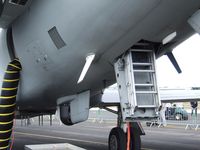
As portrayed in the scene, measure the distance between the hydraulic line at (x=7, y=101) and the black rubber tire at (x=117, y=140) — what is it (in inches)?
87.9

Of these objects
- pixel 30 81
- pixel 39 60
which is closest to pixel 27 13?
pixel 39 60

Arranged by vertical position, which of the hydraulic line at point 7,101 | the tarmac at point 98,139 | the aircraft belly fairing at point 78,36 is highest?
the aircraft belly fairing at point 78,36

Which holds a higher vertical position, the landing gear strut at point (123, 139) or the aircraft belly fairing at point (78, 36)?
the aircraft belly fairing at point (78, 36)

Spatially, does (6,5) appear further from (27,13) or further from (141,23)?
(141,23)

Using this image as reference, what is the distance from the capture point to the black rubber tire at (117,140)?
25.2 feet

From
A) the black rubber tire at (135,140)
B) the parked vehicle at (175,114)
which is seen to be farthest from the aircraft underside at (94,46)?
the parked vehicle at (175,114)

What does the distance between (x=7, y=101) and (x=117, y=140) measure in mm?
2501

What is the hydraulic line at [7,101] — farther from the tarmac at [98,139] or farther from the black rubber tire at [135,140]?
the tarmac at [98,139]

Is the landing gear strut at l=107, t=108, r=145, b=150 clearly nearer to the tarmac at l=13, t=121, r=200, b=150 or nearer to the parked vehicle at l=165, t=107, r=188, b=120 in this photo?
the tarmac at l=13, t=121, r=200, b=150

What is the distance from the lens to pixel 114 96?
38.0 feet

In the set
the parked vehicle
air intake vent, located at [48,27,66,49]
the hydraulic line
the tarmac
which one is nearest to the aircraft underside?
air intake vent, located at [48,27,66,49]

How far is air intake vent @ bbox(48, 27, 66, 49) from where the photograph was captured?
6215 mm

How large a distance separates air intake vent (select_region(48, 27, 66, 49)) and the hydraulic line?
4.60 ft

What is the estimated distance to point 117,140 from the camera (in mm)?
7801
